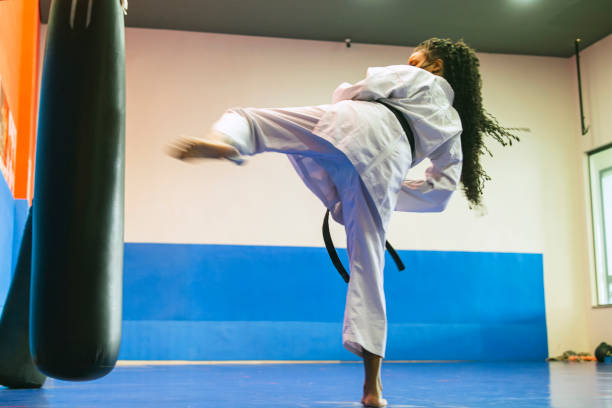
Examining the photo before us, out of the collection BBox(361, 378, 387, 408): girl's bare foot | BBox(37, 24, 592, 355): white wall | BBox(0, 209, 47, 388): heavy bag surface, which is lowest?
BBox(361, 378, 387, 408): girl's bare foot

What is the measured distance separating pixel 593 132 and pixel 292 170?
10.3 feet

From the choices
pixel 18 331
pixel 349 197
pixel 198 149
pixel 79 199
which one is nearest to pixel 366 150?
pixel 349 197

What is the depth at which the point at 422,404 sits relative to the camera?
186cm

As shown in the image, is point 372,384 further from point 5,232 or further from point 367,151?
point 5,232

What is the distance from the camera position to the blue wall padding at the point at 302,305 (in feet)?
18.7

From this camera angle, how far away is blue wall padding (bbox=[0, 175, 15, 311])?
3809 millimetres

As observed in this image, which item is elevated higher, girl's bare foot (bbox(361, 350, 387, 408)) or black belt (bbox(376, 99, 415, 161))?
black belt (bbox(376, 99, 415, 161))

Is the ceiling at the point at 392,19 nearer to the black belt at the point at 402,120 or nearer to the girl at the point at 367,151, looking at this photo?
the girl at the point at 367,151

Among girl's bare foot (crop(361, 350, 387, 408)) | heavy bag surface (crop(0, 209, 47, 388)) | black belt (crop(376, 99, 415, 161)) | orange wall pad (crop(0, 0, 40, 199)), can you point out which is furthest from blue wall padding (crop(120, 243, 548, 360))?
girl's bare foot (crop(361, 350, 387, 408))

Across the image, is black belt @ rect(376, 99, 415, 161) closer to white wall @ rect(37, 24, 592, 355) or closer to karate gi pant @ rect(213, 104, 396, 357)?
karate gi pant @ rect(213, 104, 396, 357)

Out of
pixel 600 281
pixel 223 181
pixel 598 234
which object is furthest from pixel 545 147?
pixel 223 181

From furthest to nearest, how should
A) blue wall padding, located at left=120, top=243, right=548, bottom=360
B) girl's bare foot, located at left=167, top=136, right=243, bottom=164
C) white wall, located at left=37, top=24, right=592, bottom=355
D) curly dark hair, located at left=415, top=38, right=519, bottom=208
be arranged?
white wall, located at left=37, top=24, right=592, bottom=355 < blue wall padding, located at left=120, top=243, right=548, bottom=360 < curly dark hair, located at left=415, top=38, right=519, bottom=208 < girl's bare foot, located at left=167, top=136, right=243, bottom=164

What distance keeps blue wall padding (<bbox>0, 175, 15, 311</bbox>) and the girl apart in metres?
2.43

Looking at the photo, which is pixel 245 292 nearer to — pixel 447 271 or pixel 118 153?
pixel 447 271
